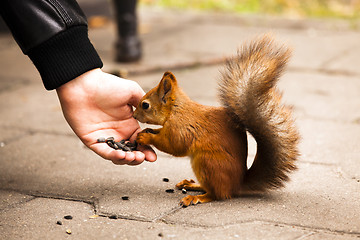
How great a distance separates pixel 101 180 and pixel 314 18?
4.44 metres

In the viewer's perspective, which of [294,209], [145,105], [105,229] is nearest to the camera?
[105,229]

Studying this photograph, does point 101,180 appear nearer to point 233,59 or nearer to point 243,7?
point 233,59

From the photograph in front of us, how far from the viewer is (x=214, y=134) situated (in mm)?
1894

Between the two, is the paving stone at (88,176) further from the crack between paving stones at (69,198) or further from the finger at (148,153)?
the finger at (148,153)

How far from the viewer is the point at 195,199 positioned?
195 centimetres

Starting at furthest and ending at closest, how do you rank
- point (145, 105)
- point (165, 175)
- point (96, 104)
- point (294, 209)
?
point (165, 175) → point (96, 104) → point (145, 105) → point (294, 209)

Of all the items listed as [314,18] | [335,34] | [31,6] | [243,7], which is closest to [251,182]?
[31,6]

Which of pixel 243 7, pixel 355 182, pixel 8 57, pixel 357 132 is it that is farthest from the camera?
pixel 243 7

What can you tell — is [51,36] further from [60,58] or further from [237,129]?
[237,129]

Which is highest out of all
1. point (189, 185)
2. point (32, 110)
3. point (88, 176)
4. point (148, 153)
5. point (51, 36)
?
point (51, 36)

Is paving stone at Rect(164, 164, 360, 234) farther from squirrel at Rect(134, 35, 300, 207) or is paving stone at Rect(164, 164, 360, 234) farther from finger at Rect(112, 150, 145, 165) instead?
finger at Rect(112, 150, 145, 165)

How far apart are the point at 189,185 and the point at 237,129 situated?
0.33 m

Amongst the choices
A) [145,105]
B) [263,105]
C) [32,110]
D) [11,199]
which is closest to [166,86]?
[145,105]

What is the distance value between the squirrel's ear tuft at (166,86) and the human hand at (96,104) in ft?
0.61
